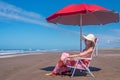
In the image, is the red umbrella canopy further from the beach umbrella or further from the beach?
the beach

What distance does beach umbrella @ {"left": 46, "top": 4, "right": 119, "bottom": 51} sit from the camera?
26.7ft

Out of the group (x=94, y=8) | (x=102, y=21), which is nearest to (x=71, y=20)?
(x=102, y=21)

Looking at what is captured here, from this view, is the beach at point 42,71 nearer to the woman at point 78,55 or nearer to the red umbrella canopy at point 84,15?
the woman at point 78,55

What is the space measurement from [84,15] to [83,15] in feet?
0.14

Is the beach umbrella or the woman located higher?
the beach umbrella

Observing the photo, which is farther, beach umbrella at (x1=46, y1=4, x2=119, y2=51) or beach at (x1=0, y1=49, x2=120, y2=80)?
beach umbrella at (x1=46, y1=4, x2=119, y2=51)

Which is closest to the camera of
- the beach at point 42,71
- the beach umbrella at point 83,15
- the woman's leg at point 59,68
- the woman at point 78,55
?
the beach at point 42,71

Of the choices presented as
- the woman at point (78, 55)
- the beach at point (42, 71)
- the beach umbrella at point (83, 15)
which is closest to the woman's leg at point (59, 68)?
the woman at point (78, 55)

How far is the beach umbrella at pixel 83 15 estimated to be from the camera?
815cm

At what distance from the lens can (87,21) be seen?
35.2ft

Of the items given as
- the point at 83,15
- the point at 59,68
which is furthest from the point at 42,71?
the point at 83,15

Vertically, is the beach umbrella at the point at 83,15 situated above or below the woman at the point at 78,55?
above

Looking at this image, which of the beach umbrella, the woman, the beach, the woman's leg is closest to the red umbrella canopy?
the beach umbrella

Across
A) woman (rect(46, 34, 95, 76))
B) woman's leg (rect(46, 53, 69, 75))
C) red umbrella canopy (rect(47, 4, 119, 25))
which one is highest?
red umbrella canopy (rect(47, 4, 119, 25))
